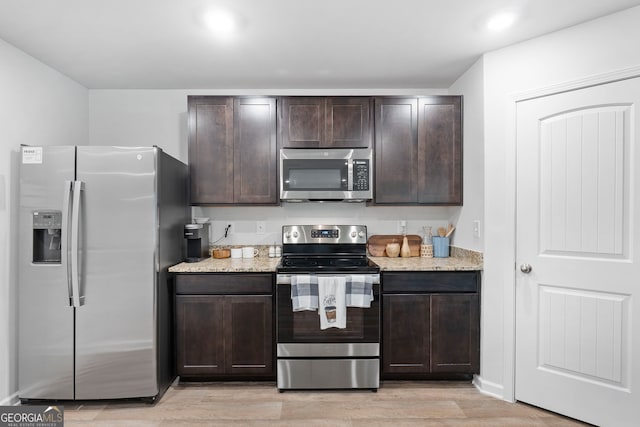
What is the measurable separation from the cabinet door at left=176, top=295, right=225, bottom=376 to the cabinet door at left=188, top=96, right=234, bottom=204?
851 millimetres

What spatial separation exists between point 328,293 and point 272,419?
865 mm

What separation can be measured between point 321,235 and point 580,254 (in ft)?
6.07

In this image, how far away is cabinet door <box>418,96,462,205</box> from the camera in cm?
280

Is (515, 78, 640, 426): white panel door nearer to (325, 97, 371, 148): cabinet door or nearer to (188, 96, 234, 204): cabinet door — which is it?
(325, 97, 371, 148): cabinet door

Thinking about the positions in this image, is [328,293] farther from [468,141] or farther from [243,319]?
[468,141]

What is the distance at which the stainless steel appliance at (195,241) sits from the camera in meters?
2.69

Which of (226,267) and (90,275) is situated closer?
(90,275)

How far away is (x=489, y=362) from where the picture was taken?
2422mm

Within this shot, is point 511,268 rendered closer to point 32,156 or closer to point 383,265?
point 383,265

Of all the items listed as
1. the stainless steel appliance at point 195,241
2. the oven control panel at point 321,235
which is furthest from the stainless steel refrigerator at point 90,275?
the oven control panel at point 321,235

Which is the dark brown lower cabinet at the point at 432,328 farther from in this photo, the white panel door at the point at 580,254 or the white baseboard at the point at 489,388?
the white panel door at the point at 580,254

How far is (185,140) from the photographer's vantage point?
318 cm

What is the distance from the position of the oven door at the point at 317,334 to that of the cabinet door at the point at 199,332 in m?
0.45

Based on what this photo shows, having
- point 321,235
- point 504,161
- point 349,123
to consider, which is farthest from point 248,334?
point 504,161
